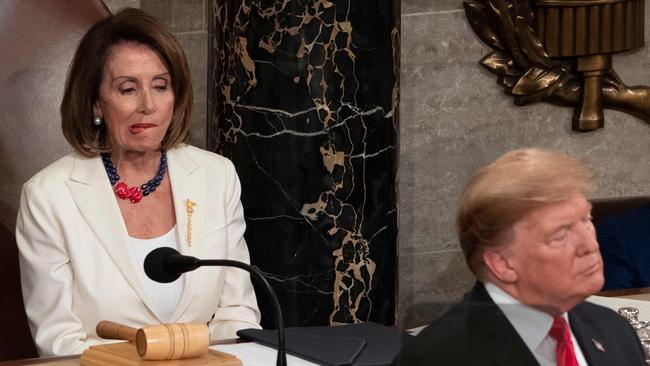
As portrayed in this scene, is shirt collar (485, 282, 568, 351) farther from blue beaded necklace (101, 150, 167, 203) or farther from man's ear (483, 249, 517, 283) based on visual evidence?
blue beaded necklace (101, 150, 167, 203)

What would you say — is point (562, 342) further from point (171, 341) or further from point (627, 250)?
point (627, 250)

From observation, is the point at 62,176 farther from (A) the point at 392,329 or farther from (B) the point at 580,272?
(B) the point at 580,272

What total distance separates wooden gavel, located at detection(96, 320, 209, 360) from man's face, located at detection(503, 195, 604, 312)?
1.17m

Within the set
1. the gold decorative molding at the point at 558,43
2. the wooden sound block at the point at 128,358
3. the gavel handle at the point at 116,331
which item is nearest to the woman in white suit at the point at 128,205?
the gavel handle at the point at 116,331

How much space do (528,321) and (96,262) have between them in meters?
2.30

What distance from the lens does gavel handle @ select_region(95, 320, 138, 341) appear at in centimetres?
286

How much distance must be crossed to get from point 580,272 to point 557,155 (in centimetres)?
20

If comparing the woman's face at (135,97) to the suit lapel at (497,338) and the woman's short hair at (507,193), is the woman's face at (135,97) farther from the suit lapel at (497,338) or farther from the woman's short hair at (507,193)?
the suit lapel at (497,338)

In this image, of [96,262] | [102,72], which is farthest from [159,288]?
[102,72]

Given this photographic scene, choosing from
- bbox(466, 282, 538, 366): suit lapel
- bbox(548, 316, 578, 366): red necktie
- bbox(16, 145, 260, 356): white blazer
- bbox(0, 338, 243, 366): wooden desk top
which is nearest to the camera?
bbox(466, 282, 538, 366): suit lapel

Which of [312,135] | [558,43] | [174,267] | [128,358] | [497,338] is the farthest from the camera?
[558,43]

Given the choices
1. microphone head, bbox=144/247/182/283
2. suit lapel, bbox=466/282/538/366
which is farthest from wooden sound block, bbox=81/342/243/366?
suit lapel, bbox=466/282/538/366

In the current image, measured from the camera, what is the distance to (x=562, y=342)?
1.65 meters

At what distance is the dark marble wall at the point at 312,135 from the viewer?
454cm
